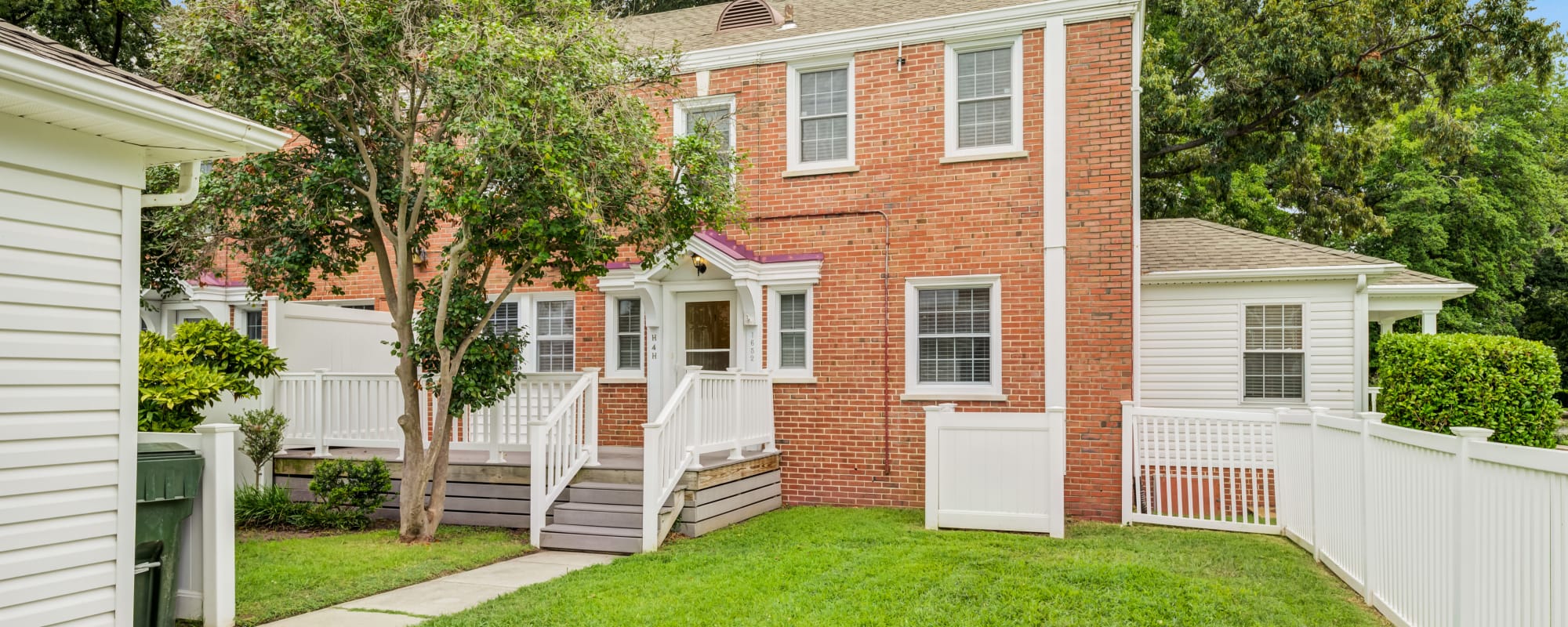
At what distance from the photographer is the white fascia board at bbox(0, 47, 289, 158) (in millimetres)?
3883

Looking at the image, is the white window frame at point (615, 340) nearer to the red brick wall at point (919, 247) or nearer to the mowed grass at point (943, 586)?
the red brick wall at point (919, 247)

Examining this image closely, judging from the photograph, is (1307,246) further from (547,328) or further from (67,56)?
(67,56)

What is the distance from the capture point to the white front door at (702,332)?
11680mm

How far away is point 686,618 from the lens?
6062mm

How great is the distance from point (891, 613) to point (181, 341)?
6812 mm

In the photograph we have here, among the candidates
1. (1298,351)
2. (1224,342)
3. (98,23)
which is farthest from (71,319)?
(98,23)

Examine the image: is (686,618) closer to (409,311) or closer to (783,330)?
(409,311)

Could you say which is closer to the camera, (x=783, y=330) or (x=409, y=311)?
(x=409, y=311)

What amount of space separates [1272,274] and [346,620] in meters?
11.0

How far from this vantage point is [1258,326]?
1275 centimetres

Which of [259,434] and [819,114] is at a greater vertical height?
[819,114]

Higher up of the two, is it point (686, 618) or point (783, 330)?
point (783, 330)

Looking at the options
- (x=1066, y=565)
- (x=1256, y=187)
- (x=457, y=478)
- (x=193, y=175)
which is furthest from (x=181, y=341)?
(x=1256, y=187)

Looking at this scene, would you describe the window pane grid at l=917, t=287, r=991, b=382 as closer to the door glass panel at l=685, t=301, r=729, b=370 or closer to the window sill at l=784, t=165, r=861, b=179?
the window sill at l=784, t=165, r=861, b=179
